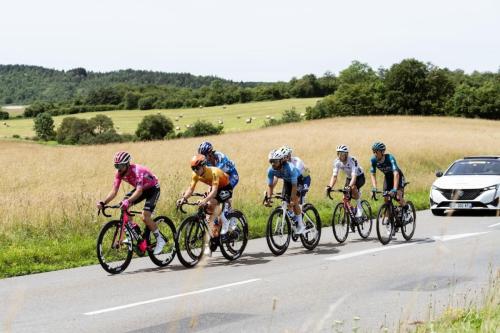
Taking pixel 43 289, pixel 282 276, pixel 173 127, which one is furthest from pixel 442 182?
pixel 173 127

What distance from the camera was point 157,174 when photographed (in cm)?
3019

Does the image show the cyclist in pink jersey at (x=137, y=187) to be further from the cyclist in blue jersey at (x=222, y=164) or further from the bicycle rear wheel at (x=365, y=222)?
the bicycle rear wheel at (x=365, y=222)

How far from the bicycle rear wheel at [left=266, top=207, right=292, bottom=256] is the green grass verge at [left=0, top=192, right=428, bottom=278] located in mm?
2858

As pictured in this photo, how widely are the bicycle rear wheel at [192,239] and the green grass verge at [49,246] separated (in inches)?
72.8

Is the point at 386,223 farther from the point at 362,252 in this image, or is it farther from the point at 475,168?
the point at 475,168

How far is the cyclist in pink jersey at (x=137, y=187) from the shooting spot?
35.9ft

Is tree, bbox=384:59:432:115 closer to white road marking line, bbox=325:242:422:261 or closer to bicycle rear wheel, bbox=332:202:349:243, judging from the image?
bicycle rear wheel, bbox=332:202:349:243

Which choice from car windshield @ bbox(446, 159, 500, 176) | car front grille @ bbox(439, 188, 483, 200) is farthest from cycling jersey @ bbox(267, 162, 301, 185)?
car windshield @ bbox(446, 159, 500, 176)

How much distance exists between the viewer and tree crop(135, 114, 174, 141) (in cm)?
10506

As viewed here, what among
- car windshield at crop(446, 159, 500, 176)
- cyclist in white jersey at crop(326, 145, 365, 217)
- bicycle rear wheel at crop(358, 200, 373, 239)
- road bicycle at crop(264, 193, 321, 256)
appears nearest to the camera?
road bicycle at crop(264, 193, 321, 256)

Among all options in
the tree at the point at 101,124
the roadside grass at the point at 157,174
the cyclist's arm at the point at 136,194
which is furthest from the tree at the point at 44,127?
the cyclist's arm at the point at 136,194

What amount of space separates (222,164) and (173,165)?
907 inches

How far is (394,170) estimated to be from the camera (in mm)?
14062

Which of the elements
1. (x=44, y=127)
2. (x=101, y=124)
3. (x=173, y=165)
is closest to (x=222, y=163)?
(x=173, y=165)
